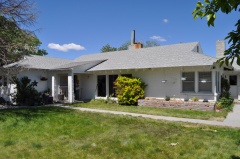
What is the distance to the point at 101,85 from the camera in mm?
20938

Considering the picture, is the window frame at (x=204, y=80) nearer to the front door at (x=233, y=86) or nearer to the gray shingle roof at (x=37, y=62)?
the front door at (x=233, y=86)

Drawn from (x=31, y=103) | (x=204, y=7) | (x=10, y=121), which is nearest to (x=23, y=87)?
(x=31, y=103)

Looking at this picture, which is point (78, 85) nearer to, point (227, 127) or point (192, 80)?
point (192, 80)

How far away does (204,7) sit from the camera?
2.96m

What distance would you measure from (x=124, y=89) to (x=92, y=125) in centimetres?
808

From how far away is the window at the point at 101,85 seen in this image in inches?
815

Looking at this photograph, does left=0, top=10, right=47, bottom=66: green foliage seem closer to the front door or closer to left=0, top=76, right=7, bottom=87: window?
left=0, top=76, right=7, bottom=87: window

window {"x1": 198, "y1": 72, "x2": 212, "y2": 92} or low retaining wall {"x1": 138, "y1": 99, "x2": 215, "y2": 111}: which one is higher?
window {"x1": 198, "y1": 72, "x2": 212, "y2": 92}

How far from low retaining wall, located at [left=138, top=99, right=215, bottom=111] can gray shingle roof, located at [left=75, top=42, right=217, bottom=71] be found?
2.48 meters

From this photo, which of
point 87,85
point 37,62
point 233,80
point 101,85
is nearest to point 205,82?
point 233,80

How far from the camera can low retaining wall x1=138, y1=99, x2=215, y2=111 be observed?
575 inches

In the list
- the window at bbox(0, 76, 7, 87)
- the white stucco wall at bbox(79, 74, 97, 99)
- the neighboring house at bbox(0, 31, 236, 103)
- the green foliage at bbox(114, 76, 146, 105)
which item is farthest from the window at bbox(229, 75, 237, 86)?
the window at bbox(0, 76, 7, 87)

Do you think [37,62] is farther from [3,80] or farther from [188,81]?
[188,81]

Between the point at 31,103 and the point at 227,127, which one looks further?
the point at 31,103
